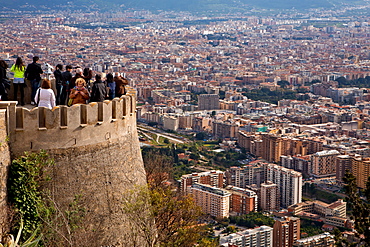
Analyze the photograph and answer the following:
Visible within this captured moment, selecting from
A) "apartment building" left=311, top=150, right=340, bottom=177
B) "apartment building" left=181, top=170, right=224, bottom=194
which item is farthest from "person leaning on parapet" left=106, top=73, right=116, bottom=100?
"apartment building" left=311, top=150, right=340, bottom=177

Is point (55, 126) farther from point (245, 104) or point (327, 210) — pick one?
point (245, 104)

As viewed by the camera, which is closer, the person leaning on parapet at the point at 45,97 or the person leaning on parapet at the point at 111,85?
the person leaning on parapet at the point at 45,97

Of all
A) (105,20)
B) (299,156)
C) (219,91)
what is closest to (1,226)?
(299,156)

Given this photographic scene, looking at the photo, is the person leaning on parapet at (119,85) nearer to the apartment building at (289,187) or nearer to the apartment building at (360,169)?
the apartment building at (289,187)

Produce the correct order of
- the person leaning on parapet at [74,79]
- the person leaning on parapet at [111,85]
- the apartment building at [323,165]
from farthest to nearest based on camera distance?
the apartment building at [323,165], the person leaning on parapet at [111,85], the person leaning on parapet at [74,79]

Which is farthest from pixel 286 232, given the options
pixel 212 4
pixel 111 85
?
pixel 212 4

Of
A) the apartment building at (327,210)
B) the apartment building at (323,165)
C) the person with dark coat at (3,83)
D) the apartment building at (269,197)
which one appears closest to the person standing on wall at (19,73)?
the person with dark coat at (3,83)

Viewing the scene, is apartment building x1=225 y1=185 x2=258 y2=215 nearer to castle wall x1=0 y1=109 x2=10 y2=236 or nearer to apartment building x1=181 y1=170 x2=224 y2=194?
apartment building x1=181 y1=170 x2=224 y2=194
